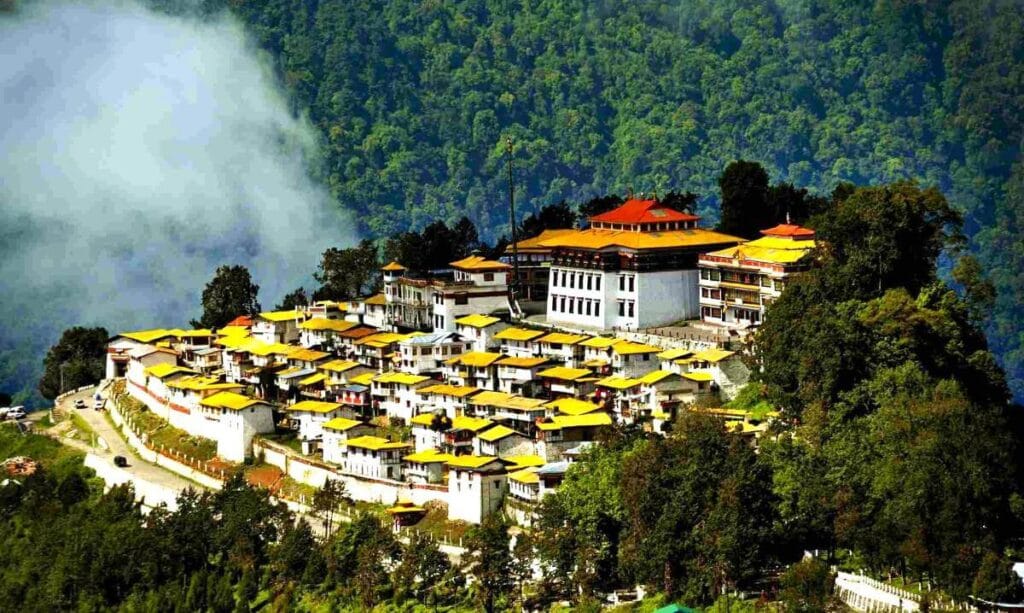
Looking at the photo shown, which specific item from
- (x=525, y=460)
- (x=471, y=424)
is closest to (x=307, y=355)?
(x=471, y=424)

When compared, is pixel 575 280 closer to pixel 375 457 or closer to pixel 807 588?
pixel 375 457

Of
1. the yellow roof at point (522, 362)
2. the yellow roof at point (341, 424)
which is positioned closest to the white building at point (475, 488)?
the yellow roof at point (341, 424)

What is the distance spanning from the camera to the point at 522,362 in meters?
69.9

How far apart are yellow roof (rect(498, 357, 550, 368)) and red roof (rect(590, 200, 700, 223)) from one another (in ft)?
26.0

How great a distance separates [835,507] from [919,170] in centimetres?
6974

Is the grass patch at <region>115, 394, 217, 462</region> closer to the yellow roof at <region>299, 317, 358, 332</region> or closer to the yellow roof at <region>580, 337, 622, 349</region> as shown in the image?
the yellow roof at <region>299, 317, 358, 332</region>

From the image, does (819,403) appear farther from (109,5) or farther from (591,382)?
(109,5)

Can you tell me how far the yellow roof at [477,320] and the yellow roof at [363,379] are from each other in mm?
3280

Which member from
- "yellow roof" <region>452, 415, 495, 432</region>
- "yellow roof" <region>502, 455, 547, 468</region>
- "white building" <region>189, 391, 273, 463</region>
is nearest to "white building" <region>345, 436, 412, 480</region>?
"yellow roof" <region>452, 415, 495, 432</region>

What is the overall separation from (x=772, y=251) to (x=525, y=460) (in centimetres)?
1169

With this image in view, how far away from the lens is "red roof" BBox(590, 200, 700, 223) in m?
76.5

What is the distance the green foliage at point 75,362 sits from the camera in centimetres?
9050

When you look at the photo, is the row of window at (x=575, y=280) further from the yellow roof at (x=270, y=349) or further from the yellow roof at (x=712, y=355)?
the yellow roof at (x=270, y=349)

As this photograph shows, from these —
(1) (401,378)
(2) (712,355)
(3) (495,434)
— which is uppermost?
(2) (712,355)
